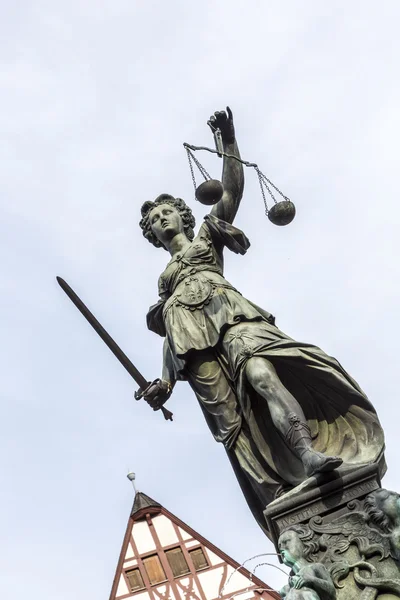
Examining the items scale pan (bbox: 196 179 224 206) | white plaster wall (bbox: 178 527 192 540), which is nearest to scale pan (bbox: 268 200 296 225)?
scale pan (bbox: 196 179 224 206)

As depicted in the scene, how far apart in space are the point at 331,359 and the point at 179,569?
18.3 m

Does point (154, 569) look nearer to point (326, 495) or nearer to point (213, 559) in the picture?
point (213, 559)

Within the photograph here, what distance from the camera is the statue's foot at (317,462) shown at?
9.43 meters

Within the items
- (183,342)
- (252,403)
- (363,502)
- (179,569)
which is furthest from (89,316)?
(179,569)

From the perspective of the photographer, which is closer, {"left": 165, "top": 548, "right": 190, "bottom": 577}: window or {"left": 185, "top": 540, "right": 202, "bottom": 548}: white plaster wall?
{"left": 165, "top": 548, "right": 190, "bottom": 577}: window

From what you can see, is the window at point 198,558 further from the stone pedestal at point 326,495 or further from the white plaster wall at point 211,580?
the stone pedestal at point 326,495

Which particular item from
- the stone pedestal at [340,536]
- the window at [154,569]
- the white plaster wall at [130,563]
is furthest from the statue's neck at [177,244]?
the white plaster wall at [130,563]

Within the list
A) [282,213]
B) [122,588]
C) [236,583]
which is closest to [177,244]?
[282,213]

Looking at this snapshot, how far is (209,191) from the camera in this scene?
1122 centimetres

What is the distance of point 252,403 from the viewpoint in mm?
10531

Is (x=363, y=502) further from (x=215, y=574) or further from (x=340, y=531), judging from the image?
(x=215, y=574)

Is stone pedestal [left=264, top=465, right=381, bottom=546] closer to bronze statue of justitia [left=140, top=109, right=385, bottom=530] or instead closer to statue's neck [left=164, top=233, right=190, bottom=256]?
bronze statue of justitia [left=140, top=109, right=385, bottom=530]

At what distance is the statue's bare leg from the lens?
954cm

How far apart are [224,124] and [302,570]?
4.17 metres
